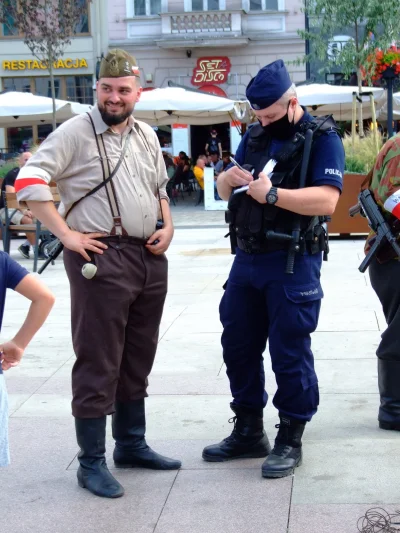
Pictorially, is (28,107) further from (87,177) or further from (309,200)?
(309,200)

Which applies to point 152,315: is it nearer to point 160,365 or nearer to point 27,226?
point 160,365

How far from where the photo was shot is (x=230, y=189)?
416cm

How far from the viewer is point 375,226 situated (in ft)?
15.3

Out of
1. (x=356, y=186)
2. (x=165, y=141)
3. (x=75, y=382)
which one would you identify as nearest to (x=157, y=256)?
(x=75, y=382)

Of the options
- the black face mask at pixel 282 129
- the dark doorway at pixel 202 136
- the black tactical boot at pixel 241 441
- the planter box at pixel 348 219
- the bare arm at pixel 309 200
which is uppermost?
the black face mask at pixel 282 129

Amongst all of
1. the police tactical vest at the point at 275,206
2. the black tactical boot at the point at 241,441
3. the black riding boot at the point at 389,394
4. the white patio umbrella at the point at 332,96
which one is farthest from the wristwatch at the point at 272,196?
the white patio umbrella at the point at 332,96

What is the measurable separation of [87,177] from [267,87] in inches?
34.8

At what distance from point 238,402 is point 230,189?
1028 mm

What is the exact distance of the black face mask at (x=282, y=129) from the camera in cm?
404

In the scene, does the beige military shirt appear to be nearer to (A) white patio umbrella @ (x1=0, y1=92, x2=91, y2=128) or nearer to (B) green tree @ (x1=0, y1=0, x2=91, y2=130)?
(A) white patio umbrella @ (x1=0, y1=92, x2=91, y2=128)

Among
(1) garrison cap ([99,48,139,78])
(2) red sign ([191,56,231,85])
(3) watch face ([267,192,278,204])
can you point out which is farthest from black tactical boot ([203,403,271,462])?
(2) red sign ([191,56,231,85])

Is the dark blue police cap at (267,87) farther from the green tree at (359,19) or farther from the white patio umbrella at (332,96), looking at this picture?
the green tree at (359,19)

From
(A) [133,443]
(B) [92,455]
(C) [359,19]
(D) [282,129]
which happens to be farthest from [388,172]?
(C) [359,19]

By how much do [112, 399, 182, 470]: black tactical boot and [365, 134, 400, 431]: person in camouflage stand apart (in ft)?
3.98
